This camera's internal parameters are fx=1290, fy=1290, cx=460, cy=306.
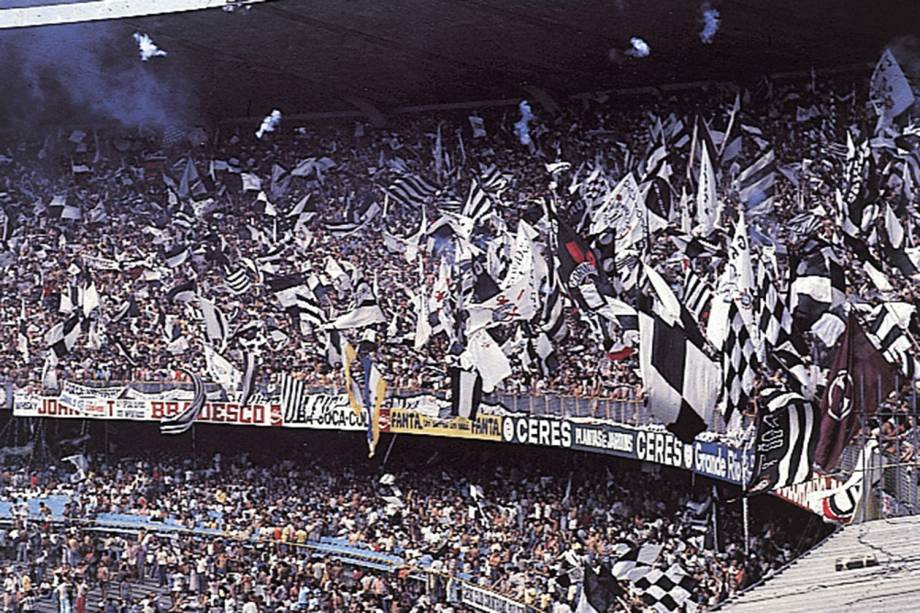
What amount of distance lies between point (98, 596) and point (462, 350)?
426cm

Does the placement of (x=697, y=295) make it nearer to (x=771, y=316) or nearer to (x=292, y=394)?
(x=771, y=316)

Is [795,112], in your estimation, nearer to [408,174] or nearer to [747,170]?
[747,170]

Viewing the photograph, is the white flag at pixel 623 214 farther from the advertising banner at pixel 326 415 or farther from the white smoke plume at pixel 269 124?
the white smoke plume at pixel 269 124

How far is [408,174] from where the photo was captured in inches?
516

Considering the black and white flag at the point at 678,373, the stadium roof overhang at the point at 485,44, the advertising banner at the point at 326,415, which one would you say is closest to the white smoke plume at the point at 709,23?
the stadium roof overhang at the point at 485,44

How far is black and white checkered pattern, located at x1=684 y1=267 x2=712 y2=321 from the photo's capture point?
31.0ft

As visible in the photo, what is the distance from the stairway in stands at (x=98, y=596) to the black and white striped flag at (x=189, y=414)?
1665mm

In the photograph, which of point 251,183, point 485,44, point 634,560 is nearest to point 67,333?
point 251,183

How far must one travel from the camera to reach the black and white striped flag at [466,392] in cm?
1076

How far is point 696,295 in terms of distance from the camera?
963 cm

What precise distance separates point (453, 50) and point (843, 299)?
476cm

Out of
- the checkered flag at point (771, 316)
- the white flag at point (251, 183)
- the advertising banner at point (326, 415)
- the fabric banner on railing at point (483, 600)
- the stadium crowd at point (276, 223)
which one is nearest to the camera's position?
the checkered flag at point (771, 316)

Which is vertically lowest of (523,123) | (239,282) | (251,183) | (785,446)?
(785,446)

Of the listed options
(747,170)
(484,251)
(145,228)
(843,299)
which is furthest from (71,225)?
(843,299)
